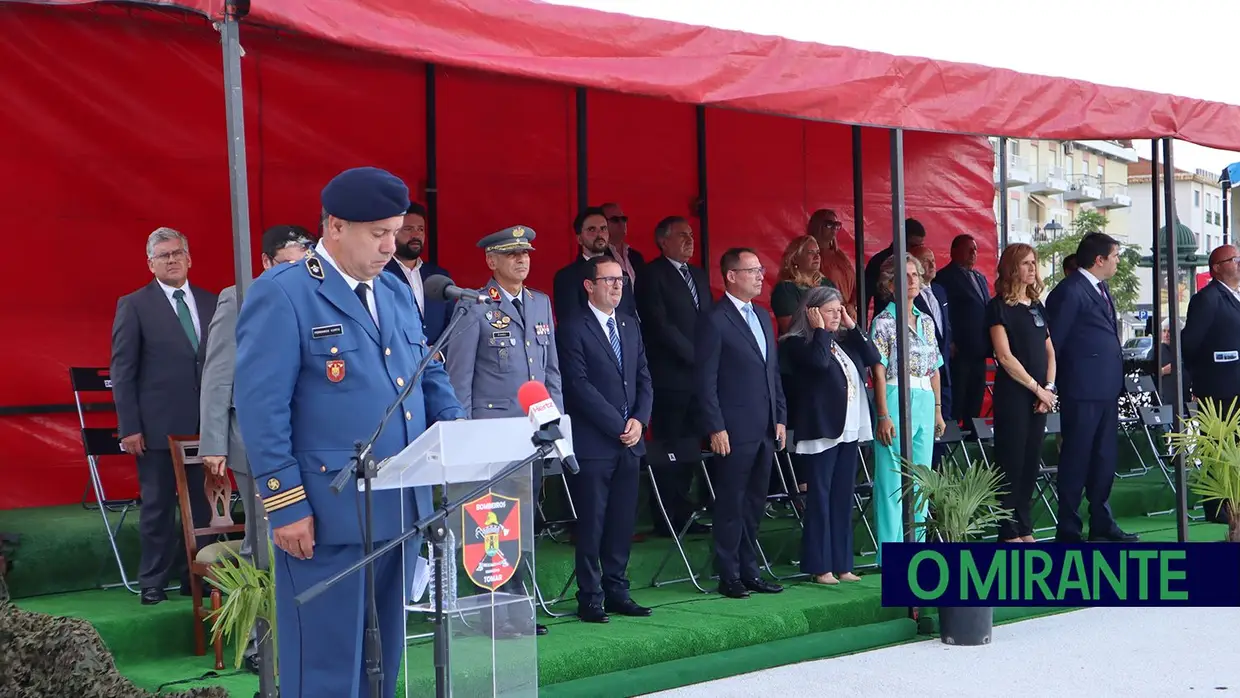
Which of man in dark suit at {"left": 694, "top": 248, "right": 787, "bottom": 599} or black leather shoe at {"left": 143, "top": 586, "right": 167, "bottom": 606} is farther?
man in dark suit at {"left": 694, "top": 248, "right": 787, "bottom": 599}

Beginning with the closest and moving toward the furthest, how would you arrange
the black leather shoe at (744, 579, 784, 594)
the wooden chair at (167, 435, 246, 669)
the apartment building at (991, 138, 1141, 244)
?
the wooden chair at (167, 435, 246, 669) < the black leather shoe at (744, 579, 784, 594) < the apartment building at (991, 138, 1141, 244)

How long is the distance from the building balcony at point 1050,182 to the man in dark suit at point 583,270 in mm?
60036

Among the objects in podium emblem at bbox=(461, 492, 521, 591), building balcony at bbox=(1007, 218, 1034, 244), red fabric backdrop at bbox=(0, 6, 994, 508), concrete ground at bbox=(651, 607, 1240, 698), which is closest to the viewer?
podium emblem at bbox=(461, 492, 521, 591)

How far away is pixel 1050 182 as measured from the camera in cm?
6825

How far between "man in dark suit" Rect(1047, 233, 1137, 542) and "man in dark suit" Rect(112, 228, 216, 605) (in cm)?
518

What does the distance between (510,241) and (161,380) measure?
1694mm

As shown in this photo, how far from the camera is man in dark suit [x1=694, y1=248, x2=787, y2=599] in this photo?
7.03m

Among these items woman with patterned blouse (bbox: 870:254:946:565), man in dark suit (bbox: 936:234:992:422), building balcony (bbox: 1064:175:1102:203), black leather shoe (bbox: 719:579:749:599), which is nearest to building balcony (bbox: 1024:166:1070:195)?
building balcony (bbox: 1064:175:1102:203)

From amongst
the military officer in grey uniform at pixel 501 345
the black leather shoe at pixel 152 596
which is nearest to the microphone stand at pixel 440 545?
the military officer in grey uniform at pixel 501 345

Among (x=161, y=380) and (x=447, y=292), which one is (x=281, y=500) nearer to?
(x=447, y=292)

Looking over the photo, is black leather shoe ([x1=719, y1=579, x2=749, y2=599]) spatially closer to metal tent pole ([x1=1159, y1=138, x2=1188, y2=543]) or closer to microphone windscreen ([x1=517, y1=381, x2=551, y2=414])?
metal tent pole ([x1=1159, y1=138, x2=1188, y2=543])

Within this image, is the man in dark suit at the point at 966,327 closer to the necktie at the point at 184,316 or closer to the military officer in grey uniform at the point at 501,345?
the military officer in grey uniform at the point at 501,345

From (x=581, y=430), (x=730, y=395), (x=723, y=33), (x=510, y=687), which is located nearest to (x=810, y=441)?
(x=730, y=395)

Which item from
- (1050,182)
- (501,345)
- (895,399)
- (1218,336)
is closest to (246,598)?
(501,345)
